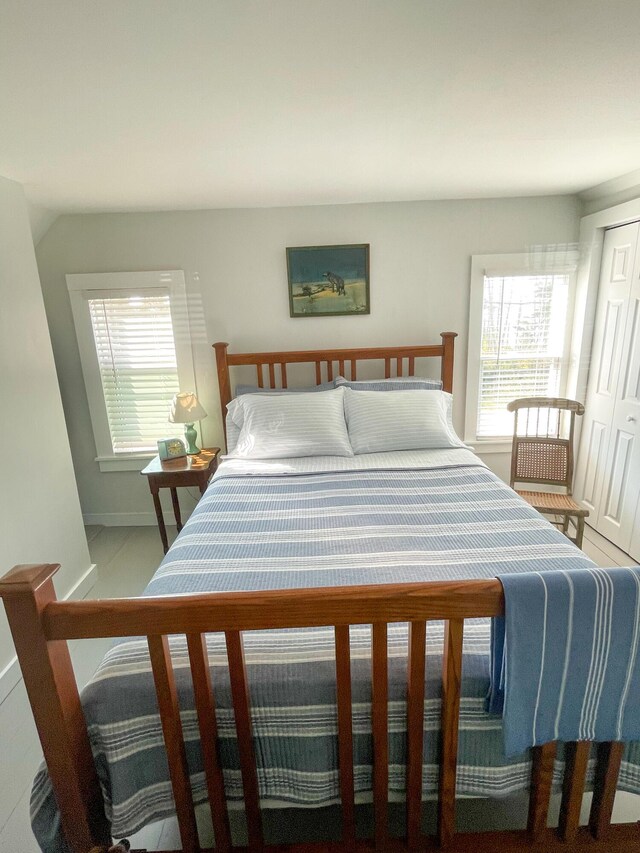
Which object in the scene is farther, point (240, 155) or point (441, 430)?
point (441, 430)

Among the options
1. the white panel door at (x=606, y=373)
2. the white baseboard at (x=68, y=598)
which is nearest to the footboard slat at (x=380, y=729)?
the white baseboard at (x=68, y=598)

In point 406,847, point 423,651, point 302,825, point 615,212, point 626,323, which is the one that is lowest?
point 302,825

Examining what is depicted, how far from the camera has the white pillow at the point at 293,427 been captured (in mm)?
2469

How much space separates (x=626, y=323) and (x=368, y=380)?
1615 mm

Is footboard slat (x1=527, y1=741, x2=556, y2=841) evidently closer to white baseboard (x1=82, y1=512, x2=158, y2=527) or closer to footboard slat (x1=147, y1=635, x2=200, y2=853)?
footboard slat (x1=147, y1=635, x2=200, y2=853)

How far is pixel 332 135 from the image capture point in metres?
1.68

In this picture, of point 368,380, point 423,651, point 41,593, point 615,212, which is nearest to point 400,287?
point 368,380

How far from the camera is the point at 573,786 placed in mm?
1000

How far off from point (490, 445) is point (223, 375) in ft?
6.71

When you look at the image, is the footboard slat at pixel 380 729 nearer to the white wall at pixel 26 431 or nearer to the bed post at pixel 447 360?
the white wall at pixel 26 431

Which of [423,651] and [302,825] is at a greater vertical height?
[423,651]

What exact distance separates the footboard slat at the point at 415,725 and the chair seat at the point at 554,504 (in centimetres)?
178

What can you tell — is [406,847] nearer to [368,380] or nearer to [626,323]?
[368,380]

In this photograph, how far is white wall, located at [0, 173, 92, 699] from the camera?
6.45 ft
